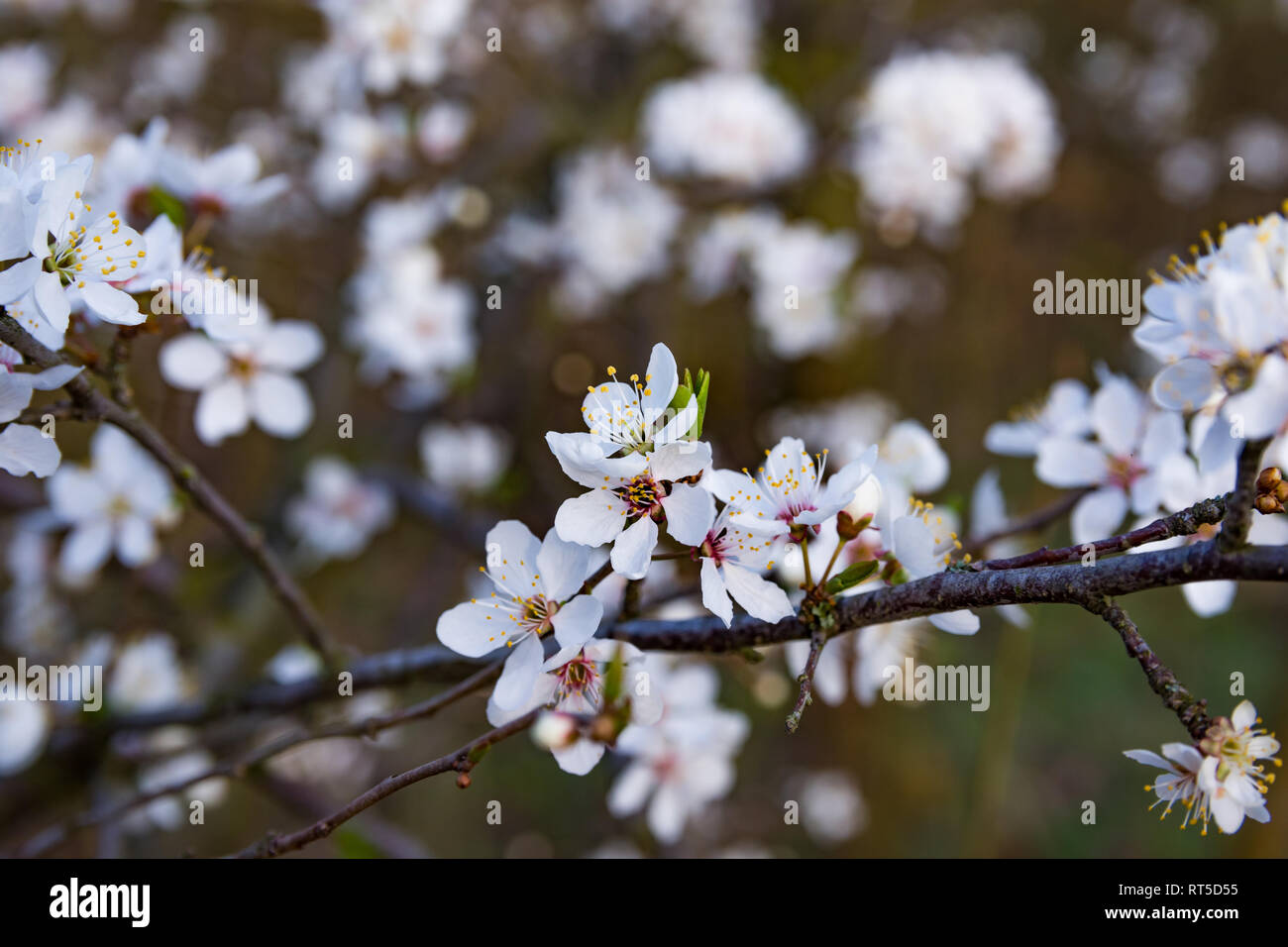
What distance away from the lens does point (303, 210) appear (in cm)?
243

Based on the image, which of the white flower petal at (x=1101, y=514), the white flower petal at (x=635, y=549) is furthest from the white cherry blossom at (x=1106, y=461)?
the white flower petal at (x=635, y=549)

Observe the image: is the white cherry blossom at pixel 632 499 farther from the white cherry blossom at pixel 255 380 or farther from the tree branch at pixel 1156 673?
the white cherry blossom at pixel 255 380

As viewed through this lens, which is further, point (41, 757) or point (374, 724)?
point (41, 757)

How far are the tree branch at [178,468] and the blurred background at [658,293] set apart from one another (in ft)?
1.85

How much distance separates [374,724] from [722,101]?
2224 mm

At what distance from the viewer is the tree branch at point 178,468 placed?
2.48ft

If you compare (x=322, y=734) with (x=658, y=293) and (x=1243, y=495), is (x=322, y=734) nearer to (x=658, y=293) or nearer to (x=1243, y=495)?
(x=1243, y=495)

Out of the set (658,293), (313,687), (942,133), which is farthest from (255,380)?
(942,133)

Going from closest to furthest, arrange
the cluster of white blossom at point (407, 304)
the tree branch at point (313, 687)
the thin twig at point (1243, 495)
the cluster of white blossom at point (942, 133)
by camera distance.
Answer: the thin twig at point (1243, 495) < the tree branch at point (313, 687) < the cluster of white blossom at point (407, 304) < the cluster of white blossom at point (942, 133)

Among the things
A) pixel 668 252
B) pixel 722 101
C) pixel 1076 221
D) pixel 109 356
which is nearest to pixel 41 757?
pixel 109 356

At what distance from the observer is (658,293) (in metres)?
2.70

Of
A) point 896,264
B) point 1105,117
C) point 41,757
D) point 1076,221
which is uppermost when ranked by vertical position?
point 1105,117
